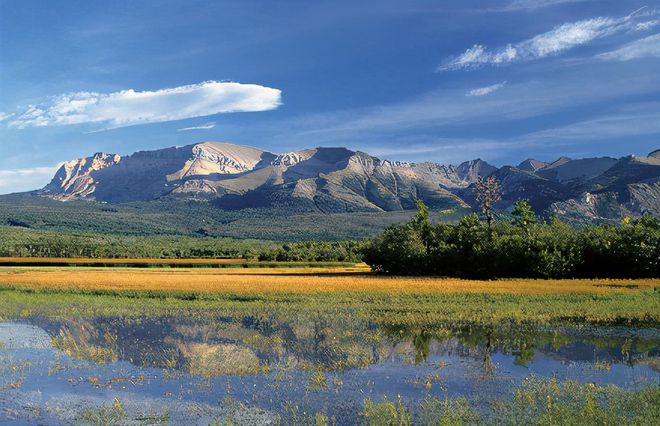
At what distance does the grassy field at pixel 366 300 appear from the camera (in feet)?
164

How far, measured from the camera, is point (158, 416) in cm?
2247

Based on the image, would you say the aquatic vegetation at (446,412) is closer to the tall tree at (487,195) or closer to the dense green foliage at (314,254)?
the tall tree at (487,195)

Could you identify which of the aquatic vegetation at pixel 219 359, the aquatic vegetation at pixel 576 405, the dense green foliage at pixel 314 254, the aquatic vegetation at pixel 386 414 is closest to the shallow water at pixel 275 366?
the aquatic vegetation at pixel 219 359

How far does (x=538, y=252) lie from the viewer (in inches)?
3307

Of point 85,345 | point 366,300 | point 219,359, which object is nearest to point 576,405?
point 219,359

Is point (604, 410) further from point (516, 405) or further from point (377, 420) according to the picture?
A: point (377, 420)

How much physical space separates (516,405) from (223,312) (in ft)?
116

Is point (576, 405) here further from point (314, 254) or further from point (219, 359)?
point (314, 254)

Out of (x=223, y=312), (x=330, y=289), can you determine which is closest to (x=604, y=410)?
(x=223, y=312)

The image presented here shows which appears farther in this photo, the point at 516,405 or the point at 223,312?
the point at 223,312

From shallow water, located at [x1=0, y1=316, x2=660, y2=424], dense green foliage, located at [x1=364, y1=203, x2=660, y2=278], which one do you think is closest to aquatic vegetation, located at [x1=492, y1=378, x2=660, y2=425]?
shallow water, located at [x1=0, y1=316, x2=660, y2=424]

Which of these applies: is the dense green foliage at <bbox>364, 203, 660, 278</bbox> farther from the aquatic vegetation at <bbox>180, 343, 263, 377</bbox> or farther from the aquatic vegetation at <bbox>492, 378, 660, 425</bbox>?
the aquatic vegetation at <bbox>492, 378, 660, 425</bbox>

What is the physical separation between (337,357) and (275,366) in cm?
407

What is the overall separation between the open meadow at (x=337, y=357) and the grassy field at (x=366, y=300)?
0.34 m
